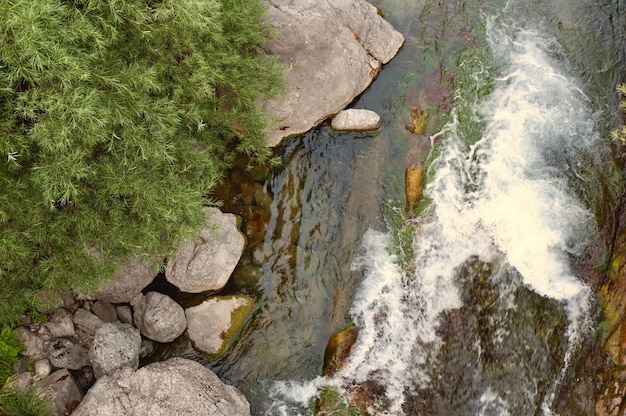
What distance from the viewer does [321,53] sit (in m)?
13.7

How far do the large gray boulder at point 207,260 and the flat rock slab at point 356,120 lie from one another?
4.41 meters

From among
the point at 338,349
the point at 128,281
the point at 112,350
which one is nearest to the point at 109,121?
the point at 128,281

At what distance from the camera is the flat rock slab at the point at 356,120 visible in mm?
14133

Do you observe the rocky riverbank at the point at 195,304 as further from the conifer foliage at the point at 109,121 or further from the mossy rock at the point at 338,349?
the mossy rock at the point at 338,349

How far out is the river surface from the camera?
12711mm

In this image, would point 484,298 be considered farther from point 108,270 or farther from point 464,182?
point 108,270

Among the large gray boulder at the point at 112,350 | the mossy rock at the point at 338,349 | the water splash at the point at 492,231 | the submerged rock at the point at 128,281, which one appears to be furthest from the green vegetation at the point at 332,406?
the submerged rock at the point at 128,281

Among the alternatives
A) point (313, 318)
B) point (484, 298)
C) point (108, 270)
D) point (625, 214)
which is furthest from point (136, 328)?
point (625, 214)

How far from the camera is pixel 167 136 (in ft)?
35.0

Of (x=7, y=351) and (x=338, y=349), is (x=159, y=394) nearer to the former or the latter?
(x=7, y=351)

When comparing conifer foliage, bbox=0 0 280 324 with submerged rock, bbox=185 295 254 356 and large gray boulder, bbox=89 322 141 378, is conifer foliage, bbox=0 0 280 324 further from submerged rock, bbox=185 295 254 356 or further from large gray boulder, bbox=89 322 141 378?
submerged rock, bbox=185 295 254 356

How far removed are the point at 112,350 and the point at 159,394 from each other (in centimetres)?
162

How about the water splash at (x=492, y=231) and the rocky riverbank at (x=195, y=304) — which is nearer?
the rocky riverbank at (x=195, y=304)

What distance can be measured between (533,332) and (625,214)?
4156mm
